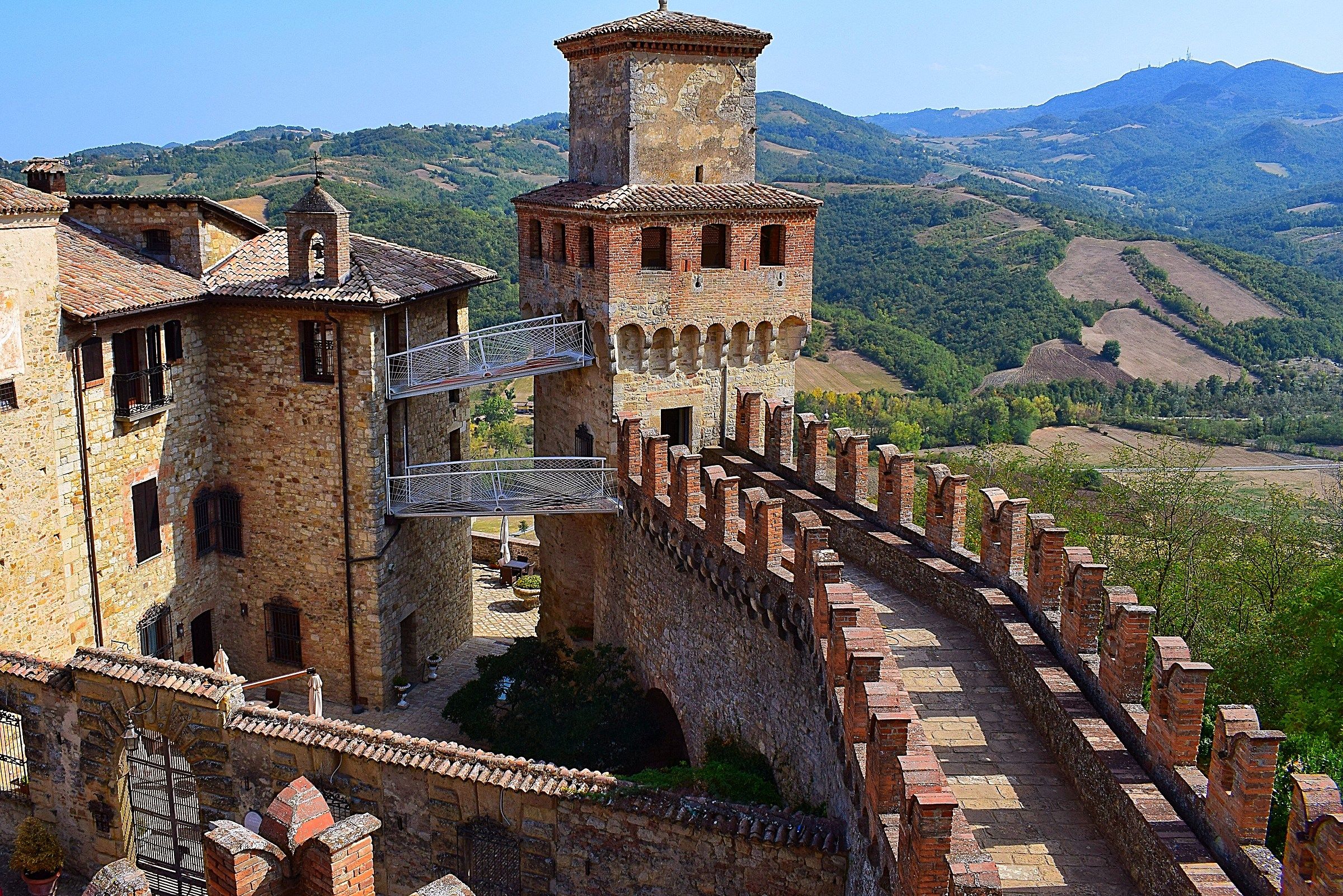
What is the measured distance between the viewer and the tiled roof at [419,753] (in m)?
14.5

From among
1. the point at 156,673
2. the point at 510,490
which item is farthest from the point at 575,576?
the point at 156,673

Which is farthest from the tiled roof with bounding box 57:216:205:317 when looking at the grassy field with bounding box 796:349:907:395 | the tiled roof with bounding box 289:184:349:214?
the grassy field with bounding box 796:349:907:395

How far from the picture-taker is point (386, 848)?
15664mm

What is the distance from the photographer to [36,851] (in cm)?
1672

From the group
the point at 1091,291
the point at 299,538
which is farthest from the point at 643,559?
the point at 1091,291

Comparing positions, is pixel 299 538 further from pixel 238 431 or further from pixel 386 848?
pixel 386 848

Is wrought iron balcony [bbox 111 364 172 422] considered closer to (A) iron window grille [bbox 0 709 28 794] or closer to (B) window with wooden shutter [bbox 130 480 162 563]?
(B) window with wooden shutter [bbox 130 480 162 563]

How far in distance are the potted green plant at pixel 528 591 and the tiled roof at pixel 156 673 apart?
1080 centimetres

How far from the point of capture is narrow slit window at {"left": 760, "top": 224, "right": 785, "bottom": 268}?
2027cm

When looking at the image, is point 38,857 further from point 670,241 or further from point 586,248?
point 670,241

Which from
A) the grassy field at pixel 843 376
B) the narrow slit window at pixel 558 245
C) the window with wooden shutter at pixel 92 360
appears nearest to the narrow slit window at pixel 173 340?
the window with wooden shutter at pixel 92 360

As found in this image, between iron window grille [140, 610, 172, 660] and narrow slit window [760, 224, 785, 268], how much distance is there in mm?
11622

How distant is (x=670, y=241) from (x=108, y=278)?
8701 mm

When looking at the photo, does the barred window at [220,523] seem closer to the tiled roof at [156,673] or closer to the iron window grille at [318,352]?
the iron window grille at [318,352]
